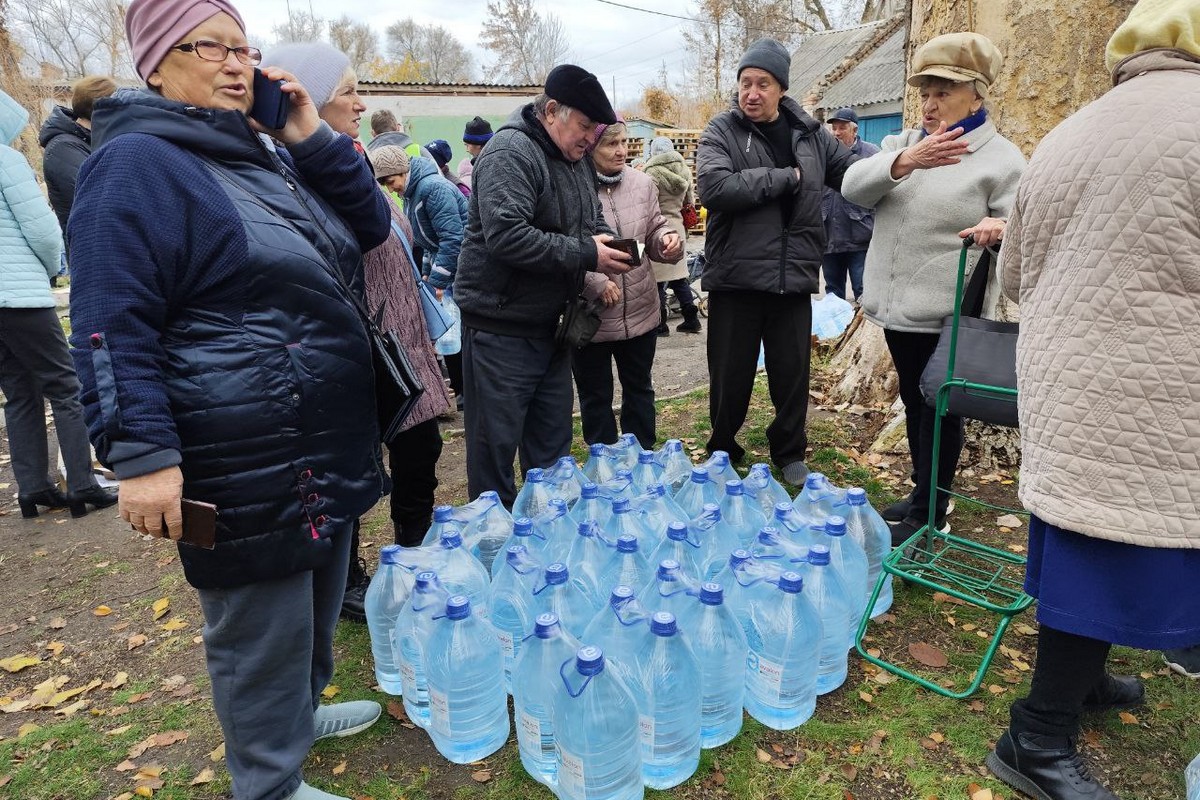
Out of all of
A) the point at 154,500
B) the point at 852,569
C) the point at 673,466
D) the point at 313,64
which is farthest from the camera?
the point at 673,466

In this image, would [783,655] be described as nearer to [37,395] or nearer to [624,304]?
[624,304]

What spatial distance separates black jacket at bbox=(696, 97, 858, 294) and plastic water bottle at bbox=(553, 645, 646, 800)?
2.59 metres

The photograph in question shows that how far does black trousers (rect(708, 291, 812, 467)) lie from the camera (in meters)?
4.22

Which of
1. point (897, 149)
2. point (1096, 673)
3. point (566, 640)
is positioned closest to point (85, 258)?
point (566, 640)

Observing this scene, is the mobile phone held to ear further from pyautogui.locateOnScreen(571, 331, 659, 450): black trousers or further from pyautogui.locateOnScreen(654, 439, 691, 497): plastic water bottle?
pyautogui.locateOnScreen(571, 331, 659, 450): black trousers

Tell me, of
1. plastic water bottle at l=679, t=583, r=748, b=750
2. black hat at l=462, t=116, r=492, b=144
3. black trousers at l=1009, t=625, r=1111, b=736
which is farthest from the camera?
black hat at l=462, t=116, r=492, b=144

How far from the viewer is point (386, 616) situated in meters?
2.72

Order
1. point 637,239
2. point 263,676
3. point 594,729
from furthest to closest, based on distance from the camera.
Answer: point 637,239 < point 594,729 < point 263,676

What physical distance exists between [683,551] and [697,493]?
22.1 inches

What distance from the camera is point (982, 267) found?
113 inches

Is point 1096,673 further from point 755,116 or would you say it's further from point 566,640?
point 755,116

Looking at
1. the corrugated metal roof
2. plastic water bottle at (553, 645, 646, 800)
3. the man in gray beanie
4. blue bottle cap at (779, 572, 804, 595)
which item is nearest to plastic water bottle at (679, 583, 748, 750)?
blue bottle cap at (779, 572, 804, 595)

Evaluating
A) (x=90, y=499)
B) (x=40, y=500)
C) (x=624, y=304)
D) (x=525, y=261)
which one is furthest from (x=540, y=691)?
(x=40, y=500)

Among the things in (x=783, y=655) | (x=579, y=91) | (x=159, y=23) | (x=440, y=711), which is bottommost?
(x=440, y=711)
